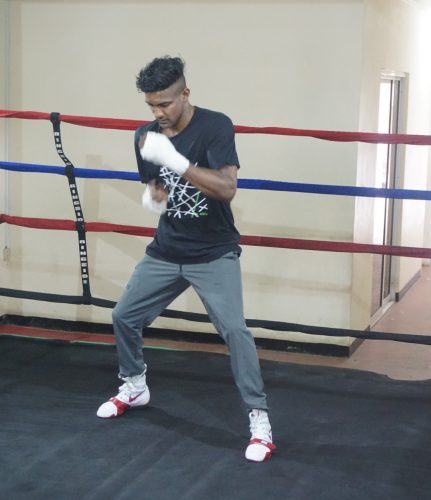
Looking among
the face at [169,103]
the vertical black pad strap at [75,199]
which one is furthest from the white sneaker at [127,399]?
the face at [169,103]

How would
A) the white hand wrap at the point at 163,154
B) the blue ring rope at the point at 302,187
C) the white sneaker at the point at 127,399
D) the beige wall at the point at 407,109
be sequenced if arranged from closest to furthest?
the white hand wrap at the point at 163,154, the white sneaker at the point at 127,399, the blue ring rope at the point at 302,187, the beige wall at the point at 407,109

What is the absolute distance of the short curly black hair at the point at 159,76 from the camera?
3.07 meters

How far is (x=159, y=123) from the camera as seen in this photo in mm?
3221

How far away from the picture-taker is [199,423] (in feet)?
11.9

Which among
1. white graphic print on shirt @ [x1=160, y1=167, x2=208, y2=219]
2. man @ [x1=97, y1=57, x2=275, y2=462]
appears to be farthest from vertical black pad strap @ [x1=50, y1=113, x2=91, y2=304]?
white graphic print on shirt @ [x1=160, y1=167, x2=208, y2=219]

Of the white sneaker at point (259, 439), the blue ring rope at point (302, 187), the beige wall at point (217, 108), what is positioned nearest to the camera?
the white sneaker at point (259, 439)

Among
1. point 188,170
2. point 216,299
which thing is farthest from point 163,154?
point 216,299

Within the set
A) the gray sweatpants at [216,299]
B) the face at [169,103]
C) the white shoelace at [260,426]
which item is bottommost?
the white shoelace at [260,426]

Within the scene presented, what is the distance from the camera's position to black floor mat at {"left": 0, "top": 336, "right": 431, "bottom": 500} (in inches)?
118

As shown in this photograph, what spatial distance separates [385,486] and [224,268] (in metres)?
0.92

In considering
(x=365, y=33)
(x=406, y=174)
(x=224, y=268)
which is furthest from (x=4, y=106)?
(x=406, y=174)

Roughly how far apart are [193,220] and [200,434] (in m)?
0.84

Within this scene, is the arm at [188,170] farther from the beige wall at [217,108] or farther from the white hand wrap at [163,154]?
the beige wall at [217,108]

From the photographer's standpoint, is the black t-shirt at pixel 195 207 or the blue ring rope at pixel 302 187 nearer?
the black t-shirt at pixel 195 207
